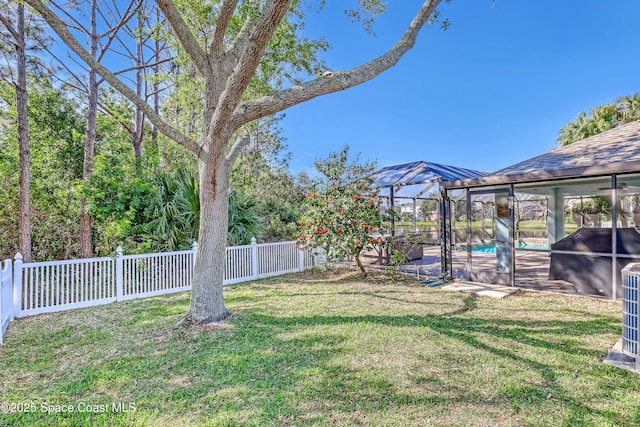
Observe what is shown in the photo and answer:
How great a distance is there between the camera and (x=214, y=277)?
4.57 m

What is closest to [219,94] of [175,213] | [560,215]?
[175,213]

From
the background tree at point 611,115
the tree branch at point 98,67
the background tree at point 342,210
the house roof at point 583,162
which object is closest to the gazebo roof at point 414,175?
the background tree at point 342,210

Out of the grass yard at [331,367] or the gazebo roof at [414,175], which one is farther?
the gazebo roof at [414,175]

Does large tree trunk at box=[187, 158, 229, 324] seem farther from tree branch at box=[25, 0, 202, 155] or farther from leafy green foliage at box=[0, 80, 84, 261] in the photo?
leafy green foliage at box=[0, 80, 84, 261]

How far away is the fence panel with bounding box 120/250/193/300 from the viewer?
21.0ft

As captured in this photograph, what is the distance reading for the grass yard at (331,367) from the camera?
2.50 meters

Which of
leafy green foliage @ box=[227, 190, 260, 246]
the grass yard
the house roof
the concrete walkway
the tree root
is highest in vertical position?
the house roof

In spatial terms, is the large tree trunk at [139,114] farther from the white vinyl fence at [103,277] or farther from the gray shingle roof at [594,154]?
the gray shingle roof at [594,154]

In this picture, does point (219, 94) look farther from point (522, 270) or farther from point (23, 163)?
point (522, 270)

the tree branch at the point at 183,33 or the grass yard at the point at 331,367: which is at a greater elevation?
the tree branch at the point at 183,33

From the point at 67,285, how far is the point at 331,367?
17.2ft

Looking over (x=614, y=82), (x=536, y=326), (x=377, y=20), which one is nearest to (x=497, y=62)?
(x=614, y=82)

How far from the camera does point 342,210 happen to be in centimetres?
748

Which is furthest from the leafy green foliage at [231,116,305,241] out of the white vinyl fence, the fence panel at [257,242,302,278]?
the white vinyl fence
